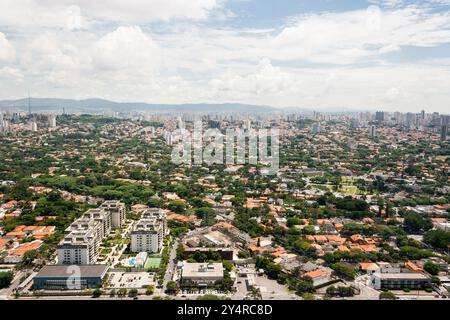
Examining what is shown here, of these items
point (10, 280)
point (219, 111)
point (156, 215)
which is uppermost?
point (219, 111)

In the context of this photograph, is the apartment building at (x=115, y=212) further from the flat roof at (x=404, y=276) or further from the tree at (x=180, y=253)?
the flat roof at (x=404, y=276)

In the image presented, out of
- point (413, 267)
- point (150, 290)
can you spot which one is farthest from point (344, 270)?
point (150, 290)

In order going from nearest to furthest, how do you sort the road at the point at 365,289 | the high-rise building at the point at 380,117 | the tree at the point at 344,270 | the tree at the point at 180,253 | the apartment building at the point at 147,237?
the road at the point at 365,289 < the tree at the point at 344,270 < the tree at the point at 180,253 < the apartment building at the point at 147,237 < the high-rise building at the point at 380,117

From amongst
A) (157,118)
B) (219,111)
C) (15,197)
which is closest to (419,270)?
(15,197)

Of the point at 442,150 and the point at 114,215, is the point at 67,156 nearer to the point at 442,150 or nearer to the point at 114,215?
the point at 114,215

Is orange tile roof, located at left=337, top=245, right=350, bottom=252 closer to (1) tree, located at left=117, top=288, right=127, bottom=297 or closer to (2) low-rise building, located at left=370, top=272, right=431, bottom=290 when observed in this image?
(2) low-rise building, located at left=370, top=272, right=431, bottom=290

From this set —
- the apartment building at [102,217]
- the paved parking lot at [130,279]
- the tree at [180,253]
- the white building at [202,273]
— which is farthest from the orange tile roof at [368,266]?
the apartment building at [102,217]

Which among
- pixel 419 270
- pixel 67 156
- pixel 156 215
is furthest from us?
pixel 67 156
